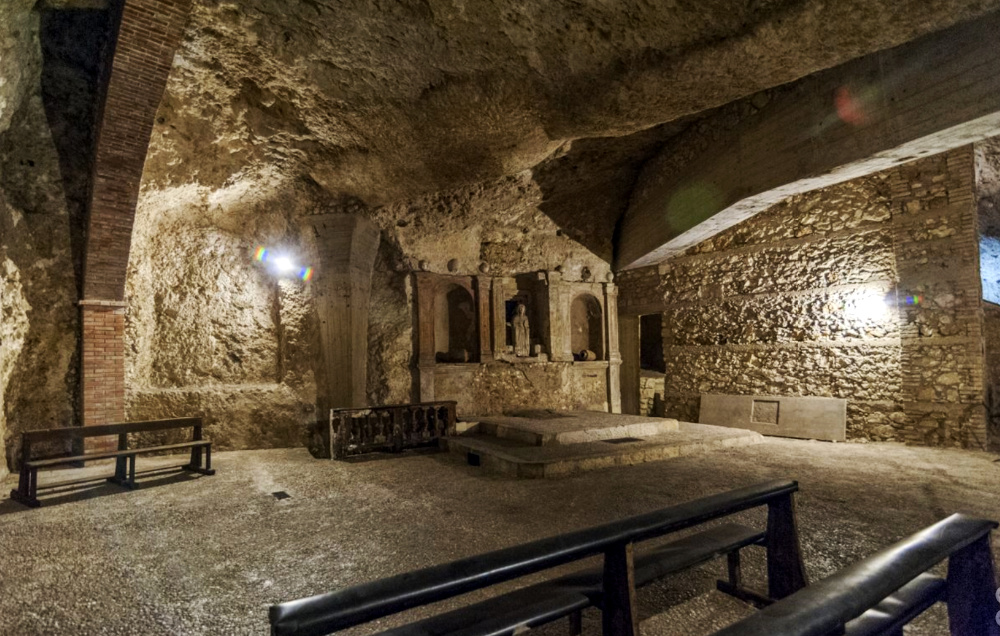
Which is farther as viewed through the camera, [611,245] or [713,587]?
[611,245]

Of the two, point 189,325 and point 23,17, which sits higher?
point 23,17

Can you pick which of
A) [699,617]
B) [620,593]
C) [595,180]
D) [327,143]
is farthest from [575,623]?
[595,180]

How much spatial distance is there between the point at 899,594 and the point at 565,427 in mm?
5167

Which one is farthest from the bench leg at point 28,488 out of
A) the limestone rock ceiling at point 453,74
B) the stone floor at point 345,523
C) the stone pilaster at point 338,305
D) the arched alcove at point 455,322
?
the arched alcove at point 455,322

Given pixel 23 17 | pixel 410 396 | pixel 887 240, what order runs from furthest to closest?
pixel 410 396
pixel 887 240
pixel 23 17

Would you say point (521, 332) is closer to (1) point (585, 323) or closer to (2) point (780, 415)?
(1) point (585, 323)

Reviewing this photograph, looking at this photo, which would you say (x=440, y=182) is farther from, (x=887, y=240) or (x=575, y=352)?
(x=887, y=240)

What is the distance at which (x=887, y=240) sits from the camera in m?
7.29

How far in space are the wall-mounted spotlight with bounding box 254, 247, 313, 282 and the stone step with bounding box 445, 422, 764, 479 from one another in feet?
12.3

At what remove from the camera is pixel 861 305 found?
7500mm

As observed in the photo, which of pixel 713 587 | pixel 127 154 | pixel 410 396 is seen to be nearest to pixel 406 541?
pixel 713 587

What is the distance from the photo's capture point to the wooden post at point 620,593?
6.61 ft

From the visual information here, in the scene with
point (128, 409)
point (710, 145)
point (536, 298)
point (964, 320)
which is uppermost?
point (710, 145)

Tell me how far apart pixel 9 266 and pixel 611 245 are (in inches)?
379
